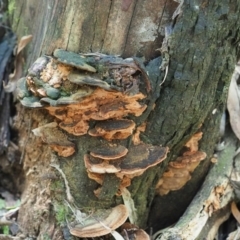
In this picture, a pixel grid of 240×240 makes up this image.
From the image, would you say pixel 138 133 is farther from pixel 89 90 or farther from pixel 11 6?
pixel 11 6

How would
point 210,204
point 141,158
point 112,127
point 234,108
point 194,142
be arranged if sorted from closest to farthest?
point 112,127, point 141,158, point 194,142, point 210,204, point 234,108

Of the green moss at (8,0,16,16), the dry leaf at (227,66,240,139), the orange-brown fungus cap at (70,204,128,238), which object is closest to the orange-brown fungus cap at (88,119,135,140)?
the orange-brown fungus cap at (70,204,128,238)

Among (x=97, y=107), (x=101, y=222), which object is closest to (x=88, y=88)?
(x=97, y=107)

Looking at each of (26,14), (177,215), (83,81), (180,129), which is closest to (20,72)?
(26,14)

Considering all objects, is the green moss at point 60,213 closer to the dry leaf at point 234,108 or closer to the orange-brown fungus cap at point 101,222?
the orange-brown fungus cap at point 101,222

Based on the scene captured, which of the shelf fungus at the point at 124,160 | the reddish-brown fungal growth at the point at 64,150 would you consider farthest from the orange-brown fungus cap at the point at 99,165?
the reddish-brown fungal growth at the point at 64,150

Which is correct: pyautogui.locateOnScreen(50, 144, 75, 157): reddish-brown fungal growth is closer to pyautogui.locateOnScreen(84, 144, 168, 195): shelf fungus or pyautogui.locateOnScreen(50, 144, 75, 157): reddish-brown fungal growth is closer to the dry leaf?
pyautogui.locateOnScreen(84, 144, 168, 195): shelf fungus

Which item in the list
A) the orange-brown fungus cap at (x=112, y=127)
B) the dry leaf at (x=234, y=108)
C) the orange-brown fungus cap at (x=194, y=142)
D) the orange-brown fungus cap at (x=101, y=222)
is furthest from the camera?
the dry leaf at (x=234, y=108)
